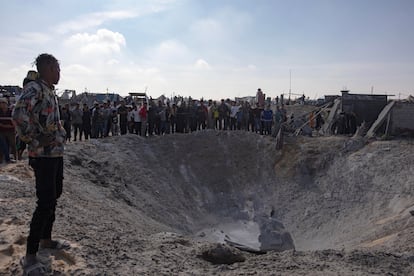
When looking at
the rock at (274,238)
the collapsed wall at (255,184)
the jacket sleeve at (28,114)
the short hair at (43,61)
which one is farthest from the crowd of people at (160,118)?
the jacket sleeve at (28,114)

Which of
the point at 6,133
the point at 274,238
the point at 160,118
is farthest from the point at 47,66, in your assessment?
the point at 160,118

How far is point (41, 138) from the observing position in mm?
4094

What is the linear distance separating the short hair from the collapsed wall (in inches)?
275

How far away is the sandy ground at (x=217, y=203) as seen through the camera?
4945mm

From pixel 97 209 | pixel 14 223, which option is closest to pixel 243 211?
pixel 97 209

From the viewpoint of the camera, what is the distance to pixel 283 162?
17031 millimetres

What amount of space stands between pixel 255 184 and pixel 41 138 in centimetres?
1306

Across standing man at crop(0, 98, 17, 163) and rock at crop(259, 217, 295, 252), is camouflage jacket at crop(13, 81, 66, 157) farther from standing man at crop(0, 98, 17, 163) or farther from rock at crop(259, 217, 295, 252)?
rock at crop(259, 217, 295, 252)

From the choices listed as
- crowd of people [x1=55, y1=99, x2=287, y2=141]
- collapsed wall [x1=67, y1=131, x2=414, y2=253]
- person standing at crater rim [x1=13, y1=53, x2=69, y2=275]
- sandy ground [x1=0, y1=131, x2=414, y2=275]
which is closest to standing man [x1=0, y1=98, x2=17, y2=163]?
sandy ground [x1=0, y1=131, x2=414, y2=275]

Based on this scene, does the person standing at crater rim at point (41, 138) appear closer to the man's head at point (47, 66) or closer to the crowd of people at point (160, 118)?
the man's head at point (47, 66)

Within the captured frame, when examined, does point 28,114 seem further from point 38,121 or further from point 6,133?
point 6,133

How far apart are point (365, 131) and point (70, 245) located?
15841mm

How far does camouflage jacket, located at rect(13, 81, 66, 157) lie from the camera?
4.05 meters

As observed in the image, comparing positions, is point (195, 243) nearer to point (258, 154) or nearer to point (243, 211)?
point (243, 211)
